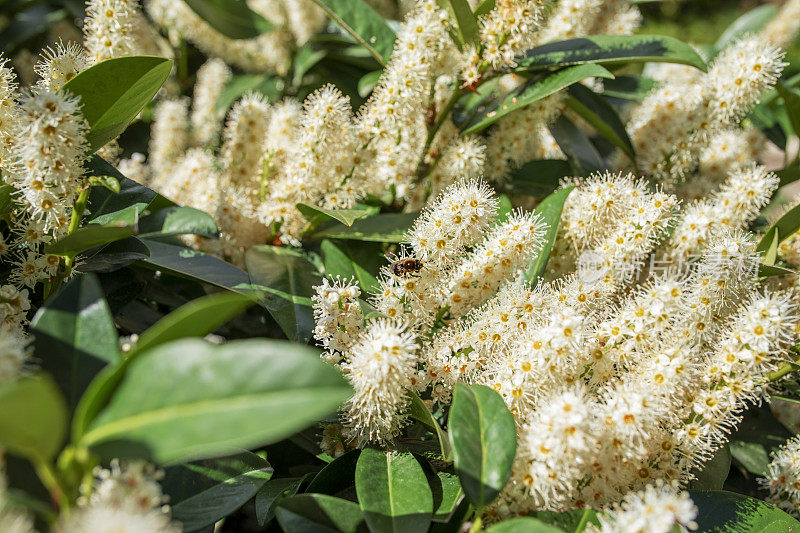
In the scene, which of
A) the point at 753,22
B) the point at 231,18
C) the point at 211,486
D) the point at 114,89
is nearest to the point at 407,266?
the point at 211,486

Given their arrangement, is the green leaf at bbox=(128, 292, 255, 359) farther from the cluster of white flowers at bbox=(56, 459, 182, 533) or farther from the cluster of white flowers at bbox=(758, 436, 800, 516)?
the cluster of white flowers at bbox=(758, 436, 800, 516)

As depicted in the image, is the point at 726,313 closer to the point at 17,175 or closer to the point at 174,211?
the point at 174,211

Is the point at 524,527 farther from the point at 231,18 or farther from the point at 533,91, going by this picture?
the point at 231,18

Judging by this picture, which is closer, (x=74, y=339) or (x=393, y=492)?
(x=74, y=339)

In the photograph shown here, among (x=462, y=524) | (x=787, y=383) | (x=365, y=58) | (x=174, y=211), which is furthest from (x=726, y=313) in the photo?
(x=365, y=58)

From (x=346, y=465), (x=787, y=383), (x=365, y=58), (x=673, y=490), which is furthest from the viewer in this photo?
(x=365, y=58)

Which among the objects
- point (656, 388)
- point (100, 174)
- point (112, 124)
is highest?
point (112, 124)
